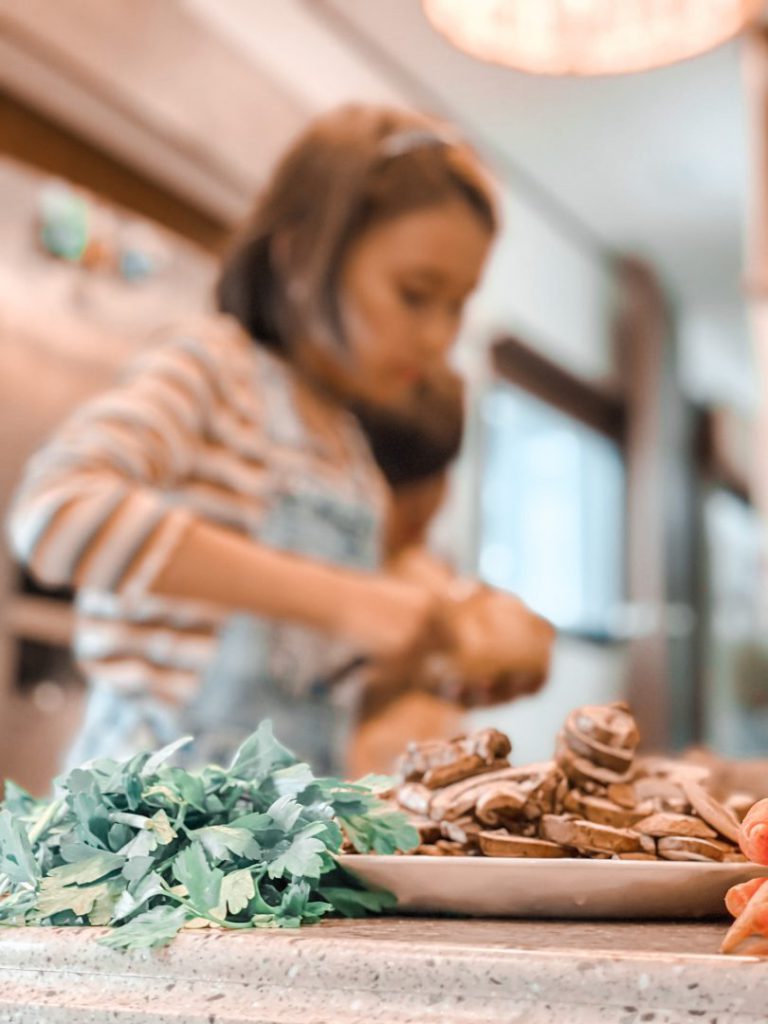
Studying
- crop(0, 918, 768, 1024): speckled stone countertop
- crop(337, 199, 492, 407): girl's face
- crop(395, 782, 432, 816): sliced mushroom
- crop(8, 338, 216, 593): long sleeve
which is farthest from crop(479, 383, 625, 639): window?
crop(0, 918, 768, 1024): speckled stone countertop

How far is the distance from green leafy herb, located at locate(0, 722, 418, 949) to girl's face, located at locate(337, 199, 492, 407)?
768 millimetres

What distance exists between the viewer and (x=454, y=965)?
13.2 inches

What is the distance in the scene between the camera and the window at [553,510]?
283 cm

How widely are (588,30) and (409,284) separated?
0.33m

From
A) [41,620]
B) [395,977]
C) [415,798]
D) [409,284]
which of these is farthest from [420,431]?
[395,977]

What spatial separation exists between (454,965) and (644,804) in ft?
0.54

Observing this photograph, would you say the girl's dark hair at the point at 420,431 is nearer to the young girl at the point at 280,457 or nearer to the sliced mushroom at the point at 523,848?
the young girl at the point at 280,457

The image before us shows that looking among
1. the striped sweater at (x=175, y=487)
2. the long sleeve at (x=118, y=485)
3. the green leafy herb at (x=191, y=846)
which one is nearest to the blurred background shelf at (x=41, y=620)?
the striped sweater at (x=175, y=487)

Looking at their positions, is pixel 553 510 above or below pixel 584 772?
above

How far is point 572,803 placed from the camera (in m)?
0.47

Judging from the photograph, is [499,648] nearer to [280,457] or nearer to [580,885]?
[280,457]

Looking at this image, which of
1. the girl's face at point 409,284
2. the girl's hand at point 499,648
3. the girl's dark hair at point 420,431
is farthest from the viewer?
the girl's dark hair at point 420,431

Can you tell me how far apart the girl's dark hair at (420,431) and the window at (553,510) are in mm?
1237

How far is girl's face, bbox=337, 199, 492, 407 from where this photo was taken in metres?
1.17
